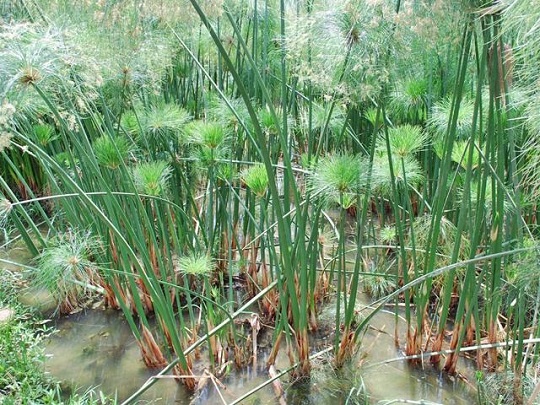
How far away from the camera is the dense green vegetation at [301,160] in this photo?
164 cm

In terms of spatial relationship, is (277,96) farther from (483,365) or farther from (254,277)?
(483,365)

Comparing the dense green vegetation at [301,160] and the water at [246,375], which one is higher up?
the dense green vegetation at [301,160]

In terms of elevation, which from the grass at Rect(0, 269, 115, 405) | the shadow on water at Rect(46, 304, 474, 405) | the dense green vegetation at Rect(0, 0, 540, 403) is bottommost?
the shadow on water at Rect(46, 304, 474, 405)

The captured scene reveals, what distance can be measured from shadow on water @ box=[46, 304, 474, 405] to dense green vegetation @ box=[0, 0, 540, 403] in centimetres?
6

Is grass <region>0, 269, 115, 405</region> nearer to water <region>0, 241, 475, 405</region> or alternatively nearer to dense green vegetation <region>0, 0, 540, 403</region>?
water <region>0, 241, 475, 405</region>

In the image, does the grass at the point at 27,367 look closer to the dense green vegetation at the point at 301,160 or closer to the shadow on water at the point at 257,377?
the shadow on water at the point at 257,377

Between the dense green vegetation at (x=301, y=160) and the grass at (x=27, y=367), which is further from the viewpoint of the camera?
the grass at (x=27, y=367)

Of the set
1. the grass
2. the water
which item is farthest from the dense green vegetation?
the grass

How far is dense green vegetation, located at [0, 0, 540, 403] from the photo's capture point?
164 cm

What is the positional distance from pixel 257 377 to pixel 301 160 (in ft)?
2.71

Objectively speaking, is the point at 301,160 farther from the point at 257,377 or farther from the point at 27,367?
the point at 27,367

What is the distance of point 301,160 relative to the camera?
7.79 ft

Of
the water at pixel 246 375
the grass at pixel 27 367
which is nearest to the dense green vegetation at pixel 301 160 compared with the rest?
the water at pixel 246 375

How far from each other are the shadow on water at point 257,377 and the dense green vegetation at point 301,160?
0.06 m
